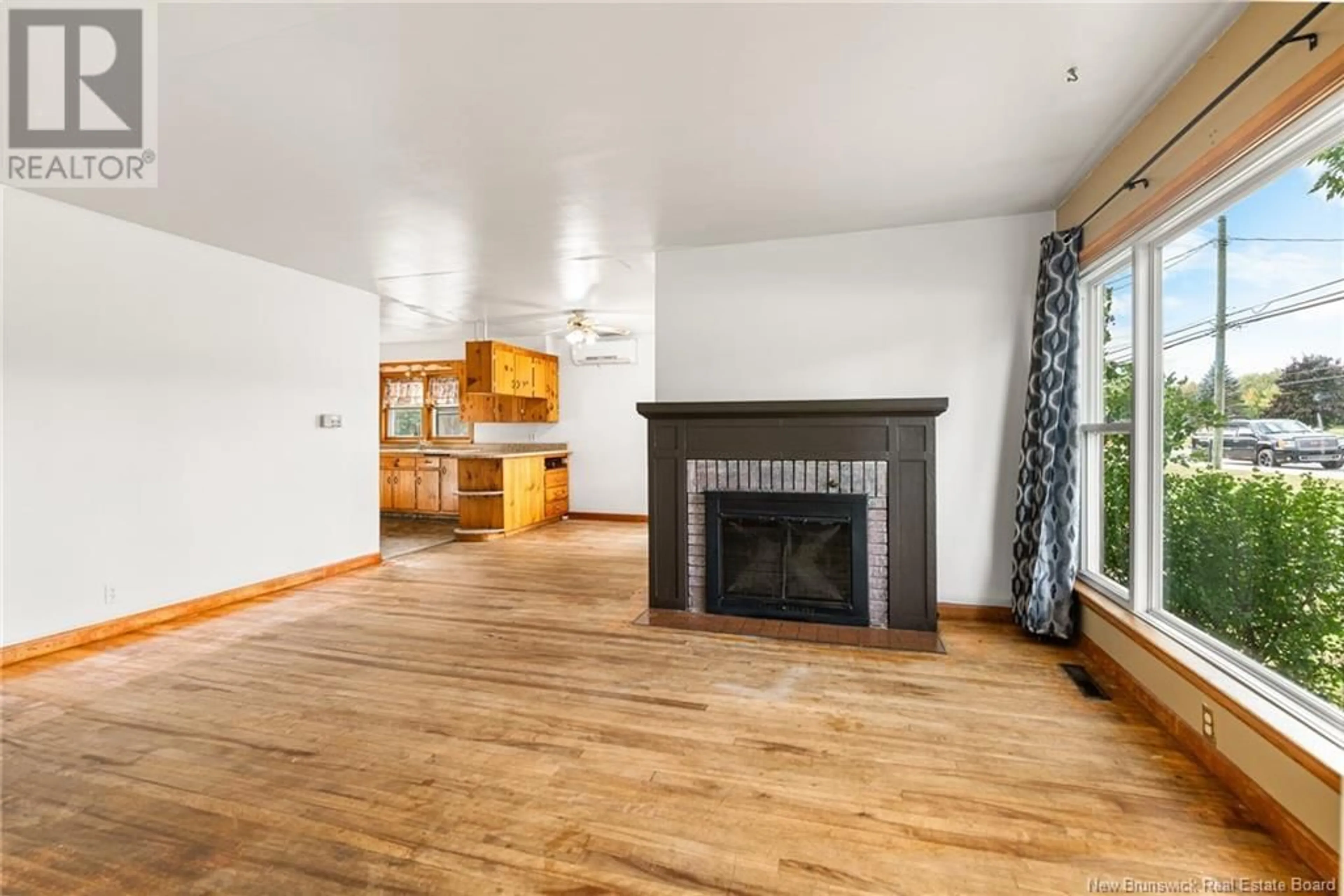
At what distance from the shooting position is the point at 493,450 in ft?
27.6

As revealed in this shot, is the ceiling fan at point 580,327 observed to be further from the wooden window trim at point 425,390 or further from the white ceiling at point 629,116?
the wooden window trim at point 425,390

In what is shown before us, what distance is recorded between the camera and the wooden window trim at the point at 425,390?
8750mm

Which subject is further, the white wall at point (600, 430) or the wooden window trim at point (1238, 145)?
the white wall at point (600, 430)

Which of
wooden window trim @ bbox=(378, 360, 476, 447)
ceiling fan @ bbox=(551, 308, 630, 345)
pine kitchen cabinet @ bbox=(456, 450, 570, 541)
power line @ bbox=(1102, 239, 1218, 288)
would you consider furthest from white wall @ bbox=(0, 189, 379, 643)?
power line @ bbox=(1102, 239, 1218, 288)

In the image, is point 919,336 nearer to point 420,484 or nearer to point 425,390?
point 420,484

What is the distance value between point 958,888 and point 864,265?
349 centimetres

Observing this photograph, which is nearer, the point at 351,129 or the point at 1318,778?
the point at 1318,778

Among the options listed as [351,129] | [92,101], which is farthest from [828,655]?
[92,101]

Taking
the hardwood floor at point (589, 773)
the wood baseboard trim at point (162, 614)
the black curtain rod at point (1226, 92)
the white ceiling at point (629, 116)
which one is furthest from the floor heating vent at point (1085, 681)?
the wood baseboard trim at point (162, 614)

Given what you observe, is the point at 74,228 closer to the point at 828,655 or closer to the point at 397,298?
the point at 397,298

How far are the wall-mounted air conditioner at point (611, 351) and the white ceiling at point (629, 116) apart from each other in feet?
12.5

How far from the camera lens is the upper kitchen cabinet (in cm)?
703

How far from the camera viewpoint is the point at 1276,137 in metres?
1.79

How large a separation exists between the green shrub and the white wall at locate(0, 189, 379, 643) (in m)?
Answer: 5.81
